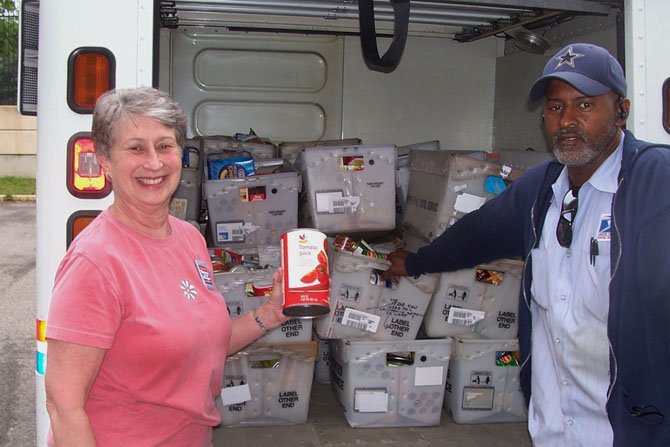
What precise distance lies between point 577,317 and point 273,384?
198cm

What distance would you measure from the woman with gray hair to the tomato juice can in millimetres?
195

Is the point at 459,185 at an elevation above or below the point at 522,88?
below

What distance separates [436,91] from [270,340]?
1959 millimetres

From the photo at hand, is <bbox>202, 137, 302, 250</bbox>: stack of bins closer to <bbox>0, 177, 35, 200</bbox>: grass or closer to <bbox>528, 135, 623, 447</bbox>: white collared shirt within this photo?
<bbox>528, 135, 623, 447</bbox>: white collared shirt

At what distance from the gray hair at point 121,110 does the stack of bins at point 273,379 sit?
5.88ft

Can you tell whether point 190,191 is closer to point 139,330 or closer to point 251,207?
point 251,207

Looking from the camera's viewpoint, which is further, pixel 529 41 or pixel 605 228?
pixel 529 41

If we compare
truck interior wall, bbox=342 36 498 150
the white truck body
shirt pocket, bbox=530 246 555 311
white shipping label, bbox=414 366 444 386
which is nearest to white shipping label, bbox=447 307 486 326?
white shipping label, bbox=414 366 444 386

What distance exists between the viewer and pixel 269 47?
4375mm

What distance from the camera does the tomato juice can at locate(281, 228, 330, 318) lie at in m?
1.91

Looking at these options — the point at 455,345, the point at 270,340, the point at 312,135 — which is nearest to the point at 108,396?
the point at 270,340

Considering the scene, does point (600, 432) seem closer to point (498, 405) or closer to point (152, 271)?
point (152, 271)

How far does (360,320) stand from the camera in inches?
137

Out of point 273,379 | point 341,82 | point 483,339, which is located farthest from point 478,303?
point 341,82
